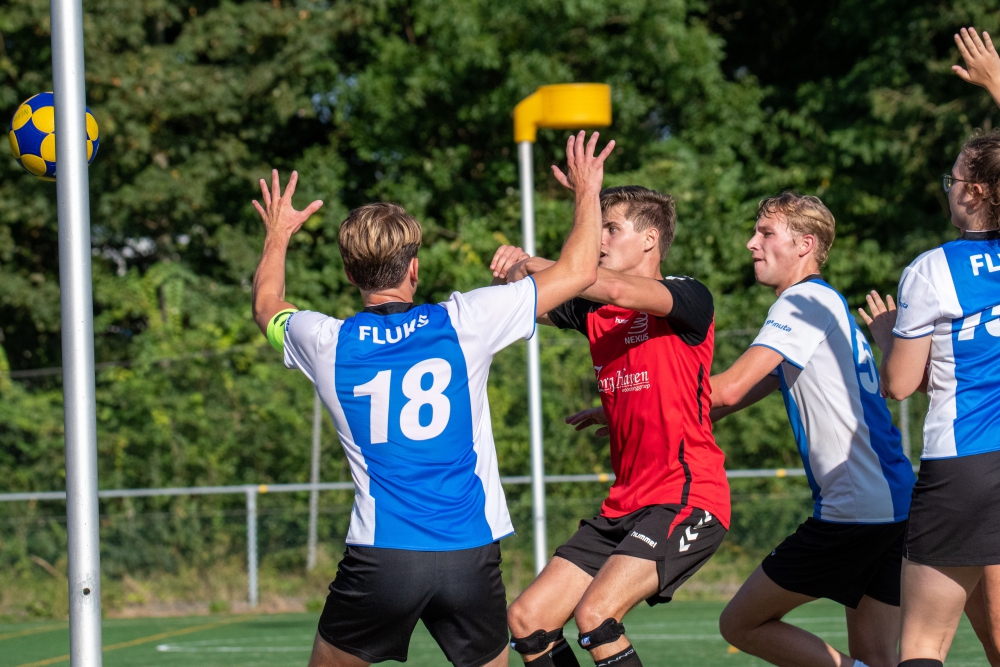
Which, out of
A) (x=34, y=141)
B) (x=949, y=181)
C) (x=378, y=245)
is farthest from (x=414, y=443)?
(x=34, y=141)

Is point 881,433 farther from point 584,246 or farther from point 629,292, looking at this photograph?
point 584,246

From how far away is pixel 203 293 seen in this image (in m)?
16.7

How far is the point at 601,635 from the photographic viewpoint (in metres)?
3.88

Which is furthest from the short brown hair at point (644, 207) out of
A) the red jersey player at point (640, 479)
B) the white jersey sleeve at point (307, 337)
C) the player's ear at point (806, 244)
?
the white jersey sleeve at point (307, 337)

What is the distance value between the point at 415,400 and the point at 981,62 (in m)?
A: 2.19

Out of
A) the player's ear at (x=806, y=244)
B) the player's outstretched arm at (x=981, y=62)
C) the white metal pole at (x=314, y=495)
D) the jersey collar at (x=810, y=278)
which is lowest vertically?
the white metal pole at (x=314, y=495)

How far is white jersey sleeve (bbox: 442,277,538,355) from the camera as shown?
3.34 meters

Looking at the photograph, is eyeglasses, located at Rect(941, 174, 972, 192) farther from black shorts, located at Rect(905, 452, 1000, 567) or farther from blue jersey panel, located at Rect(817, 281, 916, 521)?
black shorts, located at Rect(905, 452, 1000, 567)

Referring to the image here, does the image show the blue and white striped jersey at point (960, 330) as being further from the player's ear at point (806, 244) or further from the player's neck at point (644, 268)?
the player's neck at point (644, 268)

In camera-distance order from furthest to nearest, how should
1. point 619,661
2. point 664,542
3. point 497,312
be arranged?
point 664,542 → point 619,661 → point 497,312

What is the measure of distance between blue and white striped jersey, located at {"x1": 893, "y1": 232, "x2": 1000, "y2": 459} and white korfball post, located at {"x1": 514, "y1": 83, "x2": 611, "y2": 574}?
4.32 metres

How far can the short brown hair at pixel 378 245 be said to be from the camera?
3367 mm

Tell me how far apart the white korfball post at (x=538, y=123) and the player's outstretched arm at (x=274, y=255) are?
155 inches

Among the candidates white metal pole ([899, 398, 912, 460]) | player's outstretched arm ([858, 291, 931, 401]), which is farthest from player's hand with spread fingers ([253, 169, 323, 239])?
white metal pole ([899, 398, 912, 460])
